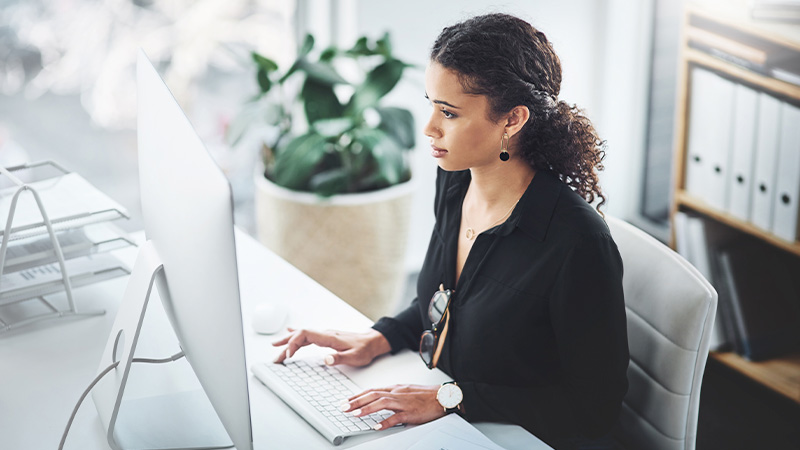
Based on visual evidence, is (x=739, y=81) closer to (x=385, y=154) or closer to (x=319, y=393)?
(x=385, y=154)

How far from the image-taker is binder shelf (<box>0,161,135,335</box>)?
1425 mm

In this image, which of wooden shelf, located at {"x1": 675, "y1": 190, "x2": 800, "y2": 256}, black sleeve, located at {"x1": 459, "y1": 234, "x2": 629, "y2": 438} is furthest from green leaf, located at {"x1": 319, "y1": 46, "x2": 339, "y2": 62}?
black sleeve, located at {"x1": 459, "y1": 234, "x2": 629, "y2": 438}

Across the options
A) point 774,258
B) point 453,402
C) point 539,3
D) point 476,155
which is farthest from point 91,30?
point 774,258

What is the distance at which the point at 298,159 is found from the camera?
2.41 m

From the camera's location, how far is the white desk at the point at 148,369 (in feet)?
3.81

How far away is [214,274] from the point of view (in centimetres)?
89

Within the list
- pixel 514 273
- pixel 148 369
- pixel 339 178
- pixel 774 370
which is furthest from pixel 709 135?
pixel 148 369

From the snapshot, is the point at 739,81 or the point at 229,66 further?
the point at 229,66

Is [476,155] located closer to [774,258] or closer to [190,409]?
[190,409]

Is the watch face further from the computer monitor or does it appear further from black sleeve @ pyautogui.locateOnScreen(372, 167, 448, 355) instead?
the computer monitor

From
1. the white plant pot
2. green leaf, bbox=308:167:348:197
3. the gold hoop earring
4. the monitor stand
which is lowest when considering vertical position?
the white plant pot

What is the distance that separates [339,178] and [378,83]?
301 mm

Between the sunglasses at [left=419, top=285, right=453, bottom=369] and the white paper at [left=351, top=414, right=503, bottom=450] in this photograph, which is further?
the sunglasses at [left=419, top=285, right=453, bottom=369]

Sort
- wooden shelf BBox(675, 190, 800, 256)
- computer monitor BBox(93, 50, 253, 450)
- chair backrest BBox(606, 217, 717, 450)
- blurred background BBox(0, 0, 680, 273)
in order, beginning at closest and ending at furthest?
computer monitor BBox(93, 50, 253, 450), chair backrest BBox(606, 217, 717, 450), wooden shelf BBox(675, 190, 800, 256), blurred background BBox(0, 0, 680, 273)
